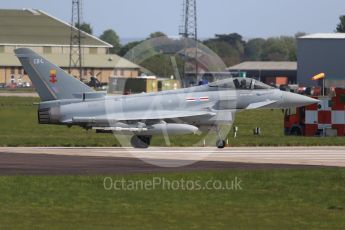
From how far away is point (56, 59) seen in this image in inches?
5182

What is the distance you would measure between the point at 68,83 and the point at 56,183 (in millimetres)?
11759

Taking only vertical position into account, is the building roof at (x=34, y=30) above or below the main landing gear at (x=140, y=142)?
above

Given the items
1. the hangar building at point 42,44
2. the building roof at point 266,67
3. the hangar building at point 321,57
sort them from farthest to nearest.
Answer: the building roof at point 266,67, the hangar building at point 42,44, the hangar building at point 321,57

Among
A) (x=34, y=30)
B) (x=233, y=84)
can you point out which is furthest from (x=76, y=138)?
(x=34, y=30)

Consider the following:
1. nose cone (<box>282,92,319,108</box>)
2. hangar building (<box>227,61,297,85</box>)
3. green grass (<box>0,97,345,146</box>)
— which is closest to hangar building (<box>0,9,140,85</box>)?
hangar building (<box>227,61,297,85</box>)

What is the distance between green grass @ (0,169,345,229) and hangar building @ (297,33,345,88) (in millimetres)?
93949

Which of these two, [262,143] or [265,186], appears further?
[262,143]

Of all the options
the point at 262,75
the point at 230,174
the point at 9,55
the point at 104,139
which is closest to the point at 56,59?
the point at 9,55

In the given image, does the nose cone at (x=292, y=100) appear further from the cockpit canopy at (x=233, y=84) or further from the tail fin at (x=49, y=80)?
the tail fin at (x=49, y=80)

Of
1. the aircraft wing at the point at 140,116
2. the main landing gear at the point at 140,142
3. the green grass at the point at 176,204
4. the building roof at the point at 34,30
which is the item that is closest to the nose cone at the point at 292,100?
the aircraft wing at the point at 140,116

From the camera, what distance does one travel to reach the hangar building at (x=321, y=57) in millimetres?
118438

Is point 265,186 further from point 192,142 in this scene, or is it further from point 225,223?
point 192,142

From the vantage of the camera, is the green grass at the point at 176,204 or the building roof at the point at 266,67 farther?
the building roof at the point at 266,67

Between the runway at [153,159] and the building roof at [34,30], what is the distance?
347ft
